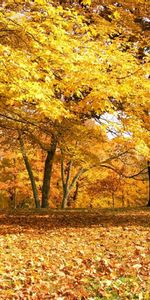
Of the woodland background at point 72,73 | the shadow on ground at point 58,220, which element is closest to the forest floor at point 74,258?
the shadow on ground at point 58,220

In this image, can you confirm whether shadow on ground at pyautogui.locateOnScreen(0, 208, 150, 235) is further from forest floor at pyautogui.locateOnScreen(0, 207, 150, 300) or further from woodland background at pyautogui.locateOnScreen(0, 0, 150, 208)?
woodland background at pyautogui.locateOnScreen(0, 0, 150, 208)

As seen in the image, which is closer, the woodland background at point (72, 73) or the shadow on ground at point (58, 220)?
the woodland background at point (72, 73)

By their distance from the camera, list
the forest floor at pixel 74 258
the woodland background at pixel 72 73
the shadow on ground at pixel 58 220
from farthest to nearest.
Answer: the shadow on ground at pixel 58 220
the woodland background at pixel 72 73
the forest floor at pixel 74 258

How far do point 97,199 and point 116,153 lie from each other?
1505 cm

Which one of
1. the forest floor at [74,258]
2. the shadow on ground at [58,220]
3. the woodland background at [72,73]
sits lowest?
the forest floor at [74,258]

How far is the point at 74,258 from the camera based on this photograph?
26.6 ft

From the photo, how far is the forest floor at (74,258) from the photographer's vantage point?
582 cm

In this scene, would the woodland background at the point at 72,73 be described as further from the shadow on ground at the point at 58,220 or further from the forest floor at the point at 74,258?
the forest floor at the point at 74,258

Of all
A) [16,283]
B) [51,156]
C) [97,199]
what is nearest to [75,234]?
[16,283]

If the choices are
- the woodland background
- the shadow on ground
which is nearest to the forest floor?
the shadow on ground

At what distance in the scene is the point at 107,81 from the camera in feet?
30.2

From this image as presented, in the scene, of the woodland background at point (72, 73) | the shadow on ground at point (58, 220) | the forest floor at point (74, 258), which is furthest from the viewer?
the shadow on ground at point (58, 220)

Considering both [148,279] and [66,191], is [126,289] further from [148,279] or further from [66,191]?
[66,191]

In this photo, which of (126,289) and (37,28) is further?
(37,28)
